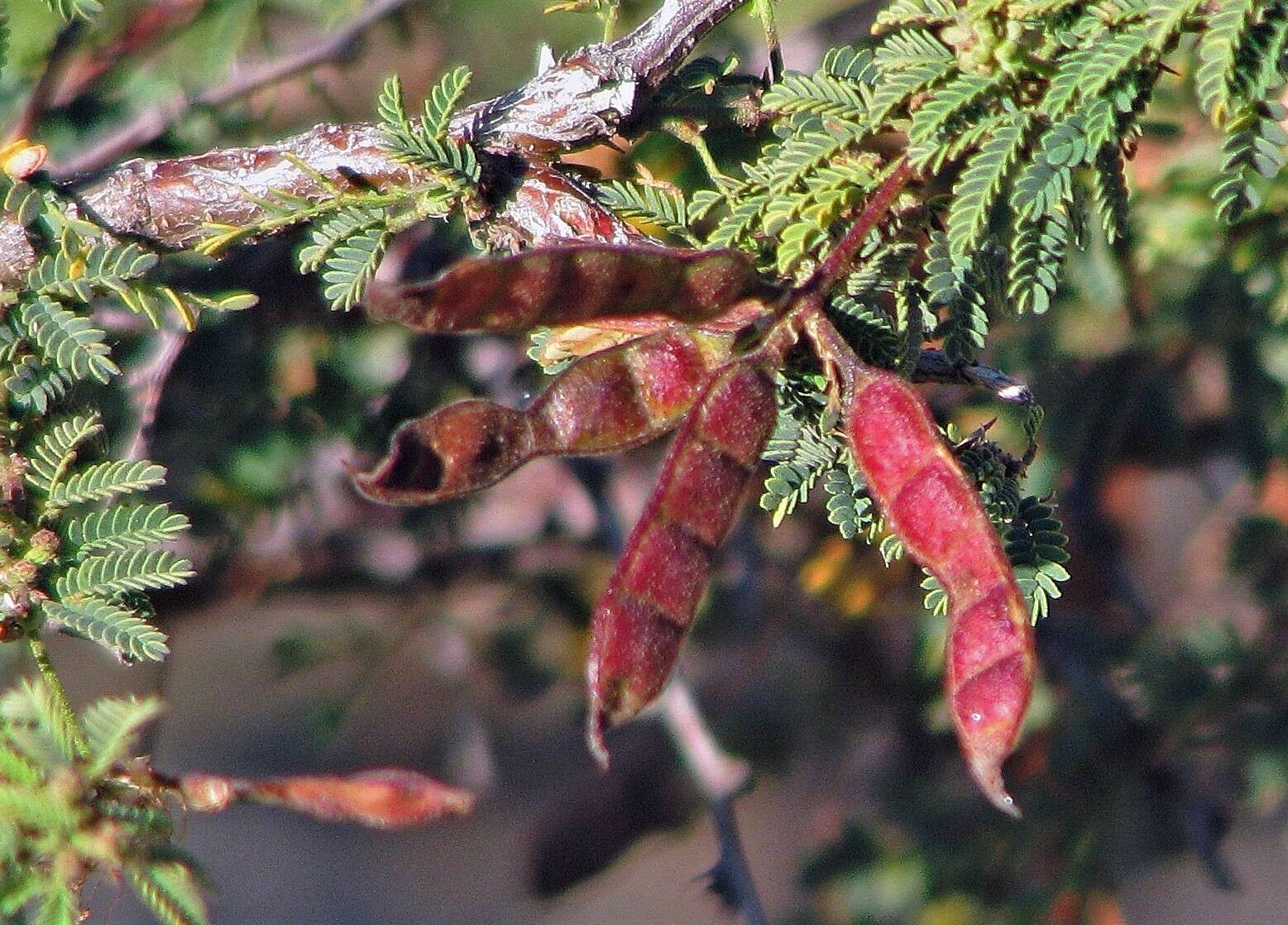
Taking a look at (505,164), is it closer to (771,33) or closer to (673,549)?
(771,33)

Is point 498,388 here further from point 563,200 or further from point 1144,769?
point 1144,769

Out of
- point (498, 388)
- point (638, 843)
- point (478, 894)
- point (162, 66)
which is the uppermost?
point (162, 66)

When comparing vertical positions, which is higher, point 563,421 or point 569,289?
point 569,289

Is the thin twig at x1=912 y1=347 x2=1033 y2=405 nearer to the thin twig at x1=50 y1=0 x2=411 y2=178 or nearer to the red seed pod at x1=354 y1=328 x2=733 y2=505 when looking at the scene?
the red seed pod at x1=354 y1=328 x2=733 y2=505

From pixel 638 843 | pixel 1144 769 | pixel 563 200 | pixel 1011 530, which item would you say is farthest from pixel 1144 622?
pixel 563 200

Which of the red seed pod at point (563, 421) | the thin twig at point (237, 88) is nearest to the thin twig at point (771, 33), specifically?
the red seed pod at point (563, 421)

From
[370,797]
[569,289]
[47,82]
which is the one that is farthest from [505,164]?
[47,82]
